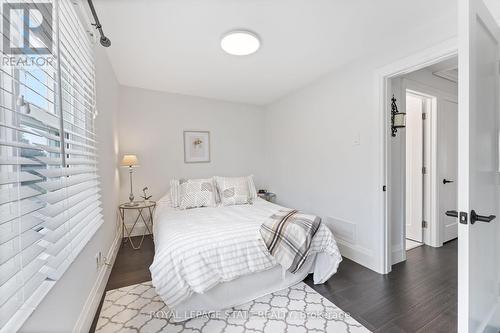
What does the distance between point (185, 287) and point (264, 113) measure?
361 centimetres

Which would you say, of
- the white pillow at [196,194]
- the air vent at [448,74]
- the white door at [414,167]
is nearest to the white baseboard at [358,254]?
the white door at [414,167]

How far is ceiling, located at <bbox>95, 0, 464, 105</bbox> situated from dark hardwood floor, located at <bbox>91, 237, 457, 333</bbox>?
2.30m

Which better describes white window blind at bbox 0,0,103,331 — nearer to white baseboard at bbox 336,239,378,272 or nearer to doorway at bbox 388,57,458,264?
white baseboard at bbox 336,239,378,272

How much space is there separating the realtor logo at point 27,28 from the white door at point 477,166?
187cm

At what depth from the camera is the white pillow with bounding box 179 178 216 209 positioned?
3119 mm

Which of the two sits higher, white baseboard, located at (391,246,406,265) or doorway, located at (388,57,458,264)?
doorway, located at (388,57,458,264)

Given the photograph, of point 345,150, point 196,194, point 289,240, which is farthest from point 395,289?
point 196,194

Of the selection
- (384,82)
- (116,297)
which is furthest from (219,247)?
(384,82)

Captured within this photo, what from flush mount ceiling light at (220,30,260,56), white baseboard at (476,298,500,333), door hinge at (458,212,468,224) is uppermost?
flush mount ceiling light at (220,30,260,56)

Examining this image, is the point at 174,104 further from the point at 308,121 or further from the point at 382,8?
the point at 382,8

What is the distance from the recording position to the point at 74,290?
1377 mm

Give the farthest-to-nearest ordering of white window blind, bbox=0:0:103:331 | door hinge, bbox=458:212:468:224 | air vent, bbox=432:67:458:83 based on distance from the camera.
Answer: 1. air vent, bbox=432:67:458:83
2. door hinge, bbox=458:212:468:224
3. white window blind, bbox=0:0:103:331

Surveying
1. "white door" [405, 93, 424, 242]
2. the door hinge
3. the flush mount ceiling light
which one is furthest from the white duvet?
"white door" [405, 93, 424, 242]

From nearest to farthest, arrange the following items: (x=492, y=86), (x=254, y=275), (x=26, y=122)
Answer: (x=26, y=122) → (x=492, y=86) → (x=254, y=275)
